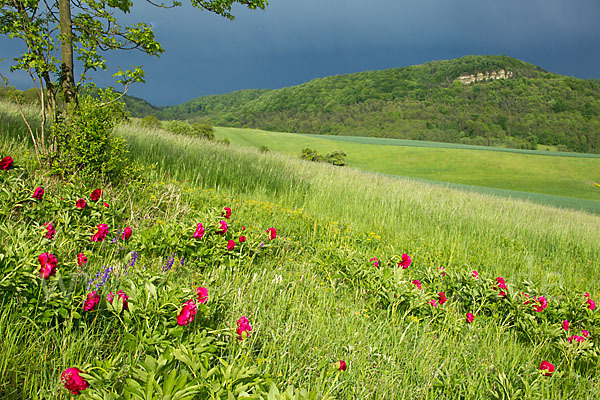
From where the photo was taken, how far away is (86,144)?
13.7ft

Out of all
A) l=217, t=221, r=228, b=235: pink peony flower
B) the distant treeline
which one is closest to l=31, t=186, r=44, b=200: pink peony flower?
l=217, t=221, r=228, b=235: pink peony flower

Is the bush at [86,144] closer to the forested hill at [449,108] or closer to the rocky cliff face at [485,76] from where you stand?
the forested hill at [449,108]

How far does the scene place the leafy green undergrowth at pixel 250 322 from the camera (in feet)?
4.64

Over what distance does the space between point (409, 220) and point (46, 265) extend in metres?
5.93

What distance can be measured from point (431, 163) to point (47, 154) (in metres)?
40.3

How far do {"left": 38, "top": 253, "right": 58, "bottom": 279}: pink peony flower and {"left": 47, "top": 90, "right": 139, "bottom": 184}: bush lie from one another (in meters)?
2.89

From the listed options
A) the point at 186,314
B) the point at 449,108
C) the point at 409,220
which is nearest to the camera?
the point at 186,314

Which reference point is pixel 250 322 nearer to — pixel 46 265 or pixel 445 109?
pixel 46 265

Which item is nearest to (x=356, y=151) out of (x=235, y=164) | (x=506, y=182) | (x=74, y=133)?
(x=506, y=182)

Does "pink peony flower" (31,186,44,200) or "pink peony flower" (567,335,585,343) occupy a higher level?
"pink peony flower" (31,186,44,200)

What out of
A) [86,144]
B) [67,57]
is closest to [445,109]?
[67,57]

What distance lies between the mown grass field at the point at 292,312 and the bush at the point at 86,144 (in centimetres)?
25

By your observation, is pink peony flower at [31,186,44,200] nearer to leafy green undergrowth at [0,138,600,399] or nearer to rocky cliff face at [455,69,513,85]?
leafy green undergrowth at [0,138,600,399]

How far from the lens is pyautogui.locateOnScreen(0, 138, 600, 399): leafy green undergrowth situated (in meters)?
1.41
